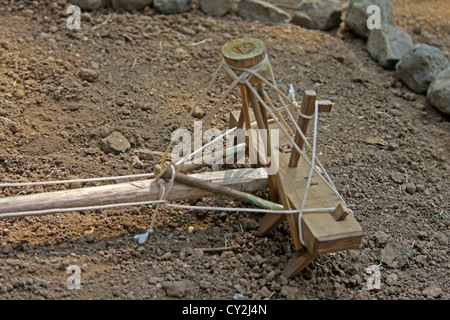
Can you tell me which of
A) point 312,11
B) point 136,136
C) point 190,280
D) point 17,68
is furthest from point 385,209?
point 17,68

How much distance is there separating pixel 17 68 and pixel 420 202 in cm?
311

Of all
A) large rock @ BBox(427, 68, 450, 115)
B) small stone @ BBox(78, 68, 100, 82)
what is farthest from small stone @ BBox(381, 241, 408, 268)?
small stone @ BBox(78, 68, 100, 82)

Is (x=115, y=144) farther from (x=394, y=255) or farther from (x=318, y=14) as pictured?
(x=318, y=14)

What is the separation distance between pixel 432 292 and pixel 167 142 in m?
1.92

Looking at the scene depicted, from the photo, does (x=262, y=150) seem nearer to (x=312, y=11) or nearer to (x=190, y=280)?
(x=190, y=280)

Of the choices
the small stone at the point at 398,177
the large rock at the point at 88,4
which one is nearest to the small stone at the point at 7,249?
the small stone at the point at 398,177

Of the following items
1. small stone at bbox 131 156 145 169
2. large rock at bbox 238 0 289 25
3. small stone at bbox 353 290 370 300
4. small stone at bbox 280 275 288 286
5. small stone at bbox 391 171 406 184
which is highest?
large rock at bbox 238 0 289 25

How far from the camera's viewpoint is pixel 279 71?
13.9 ft

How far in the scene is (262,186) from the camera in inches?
111

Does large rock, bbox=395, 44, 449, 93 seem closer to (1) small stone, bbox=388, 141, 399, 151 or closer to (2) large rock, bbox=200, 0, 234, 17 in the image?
(1) small stone, bbox=388, 141, 399, 151

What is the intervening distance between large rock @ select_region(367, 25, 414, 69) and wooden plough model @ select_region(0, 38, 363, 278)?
6.82ft

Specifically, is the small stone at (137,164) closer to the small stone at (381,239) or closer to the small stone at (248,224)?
the small stone at (248,224)

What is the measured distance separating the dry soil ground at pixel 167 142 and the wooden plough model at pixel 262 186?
9.6 inches

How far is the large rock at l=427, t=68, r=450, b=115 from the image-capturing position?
388 cm
